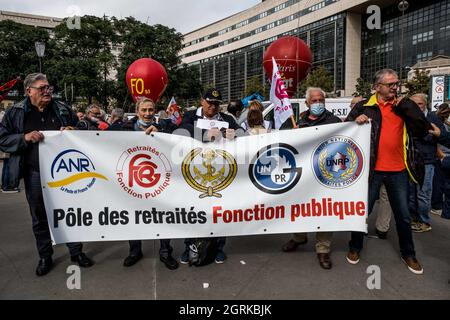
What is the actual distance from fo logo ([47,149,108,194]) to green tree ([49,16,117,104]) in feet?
108

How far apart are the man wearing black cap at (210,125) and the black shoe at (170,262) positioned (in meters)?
0.15

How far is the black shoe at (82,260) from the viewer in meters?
3.73

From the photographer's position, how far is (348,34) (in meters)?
50.6

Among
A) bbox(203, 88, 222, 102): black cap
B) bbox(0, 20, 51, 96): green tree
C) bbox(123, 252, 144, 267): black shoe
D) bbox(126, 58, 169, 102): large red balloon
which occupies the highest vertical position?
bbox(0, 20, 51, 96): green tree

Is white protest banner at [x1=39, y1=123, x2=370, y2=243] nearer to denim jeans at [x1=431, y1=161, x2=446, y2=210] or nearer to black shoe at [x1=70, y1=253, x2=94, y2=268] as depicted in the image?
black shoe at [x1=70, y1=253, x2=94, y2=268]

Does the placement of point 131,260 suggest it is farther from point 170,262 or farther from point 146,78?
point 146,78

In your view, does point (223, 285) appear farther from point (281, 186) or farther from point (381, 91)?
point (381, 91)

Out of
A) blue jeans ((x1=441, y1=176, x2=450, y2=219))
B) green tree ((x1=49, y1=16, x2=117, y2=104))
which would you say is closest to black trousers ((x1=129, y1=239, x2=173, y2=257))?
blue jeans ((x1=441, y1=176, x2=450, y2=219))

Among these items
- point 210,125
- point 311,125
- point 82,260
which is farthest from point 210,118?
point 82,260

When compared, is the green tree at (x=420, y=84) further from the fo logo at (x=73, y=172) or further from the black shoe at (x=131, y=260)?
the fo logo at (x=73, y=172)

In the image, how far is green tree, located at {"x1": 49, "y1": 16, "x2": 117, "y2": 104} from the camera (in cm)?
3381
